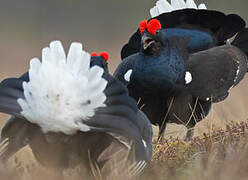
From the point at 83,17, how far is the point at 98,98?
11.9 meters

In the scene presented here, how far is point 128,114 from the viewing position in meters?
2.87

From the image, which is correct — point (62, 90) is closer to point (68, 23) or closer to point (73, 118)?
point (73, 118)

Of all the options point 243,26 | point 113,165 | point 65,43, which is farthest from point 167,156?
point 65,43

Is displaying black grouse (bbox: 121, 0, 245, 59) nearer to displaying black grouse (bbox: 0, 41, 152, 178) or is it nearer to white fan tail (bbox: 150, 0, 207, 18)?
white fan tail (bbox: 150, 0, 207, 18)

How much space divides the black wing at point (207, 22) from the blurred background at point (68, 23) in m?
4.10

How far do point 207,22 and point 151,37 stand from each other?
774mm

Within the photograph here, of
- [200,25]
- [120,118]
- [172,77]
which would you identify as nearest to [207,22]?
[200,25]

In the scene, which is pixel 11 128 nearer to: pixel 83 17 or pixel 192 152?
pixel 192 152

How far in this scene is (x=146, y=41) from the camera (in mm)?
4027

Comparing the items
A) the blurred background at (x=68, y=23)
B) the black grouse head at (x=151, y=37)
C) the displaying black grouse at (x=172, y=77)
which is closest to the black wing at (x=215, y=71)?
the displaying black grouse at (x=172, y=77)

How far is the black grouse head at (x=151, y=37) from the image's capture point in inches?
157

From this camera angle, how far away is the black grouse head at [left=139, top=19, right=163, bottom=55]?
398cm

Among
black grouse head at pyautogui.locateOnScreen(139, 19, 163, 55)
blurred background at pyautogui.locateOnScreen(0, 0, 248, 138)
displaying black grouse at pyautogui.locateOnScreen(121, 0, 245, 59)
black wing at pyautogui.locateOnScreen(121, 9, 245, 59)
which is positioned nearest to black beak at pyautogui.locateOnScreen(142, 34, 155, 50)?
black grouse head at pyautogui.locateOnScreen(139, 19, 163, 55)

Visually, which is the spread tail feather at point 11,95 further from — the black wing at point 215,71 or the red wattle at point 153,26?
the black wing at point 215,71
